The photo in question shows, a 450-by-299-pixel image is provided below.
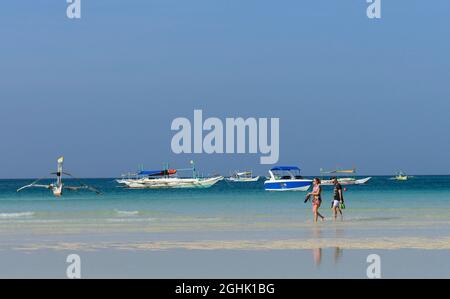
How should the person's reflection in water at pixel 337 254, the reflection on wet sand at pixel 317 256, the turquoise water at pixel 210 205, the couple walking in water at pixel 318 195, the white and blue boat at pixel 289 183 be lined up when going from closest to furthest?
the reflection on wet sand at pixel 317 256, the person's reflection in water at pixel 337 254, the couple walking in water at pixel 318 195, the turquoise water at pixel 210 205, the white and blue boat at pixel 289 183

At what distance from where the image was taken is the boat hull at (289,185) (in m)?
89.8

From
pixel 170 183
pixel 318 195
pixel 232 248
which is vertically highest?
pixel 318 195

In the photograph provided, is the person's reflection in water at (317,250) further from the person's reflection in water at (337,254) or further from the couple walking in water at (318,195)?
the couple walking in water at (318,195)

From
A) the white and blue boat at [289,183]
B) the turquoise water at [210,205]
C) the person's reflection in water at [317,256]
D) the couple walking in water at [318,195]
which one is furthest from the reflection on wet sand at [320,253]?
the white and blue boat at [289,183]

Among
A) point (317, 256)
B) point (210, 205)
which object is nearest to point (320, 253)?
point (317, 256)

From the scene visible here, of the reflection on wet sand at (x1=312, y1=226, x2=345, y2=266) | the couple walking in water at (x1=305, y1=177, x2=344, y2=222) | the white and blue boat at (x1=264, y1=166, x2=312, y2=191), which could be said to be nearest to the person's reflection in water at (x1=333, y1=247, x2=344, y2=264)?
the reflection on wet sand at (x1=312, y1=226, x2=345, y2=266)

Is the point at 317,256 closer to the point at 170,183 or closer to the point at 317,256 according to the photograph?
the point at 317,256

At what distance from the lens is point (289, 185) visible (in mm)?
91375

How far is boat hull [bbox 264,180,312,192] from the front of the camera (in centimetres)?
8975

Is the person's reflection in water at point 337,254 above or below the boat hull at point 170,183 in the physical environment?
above
